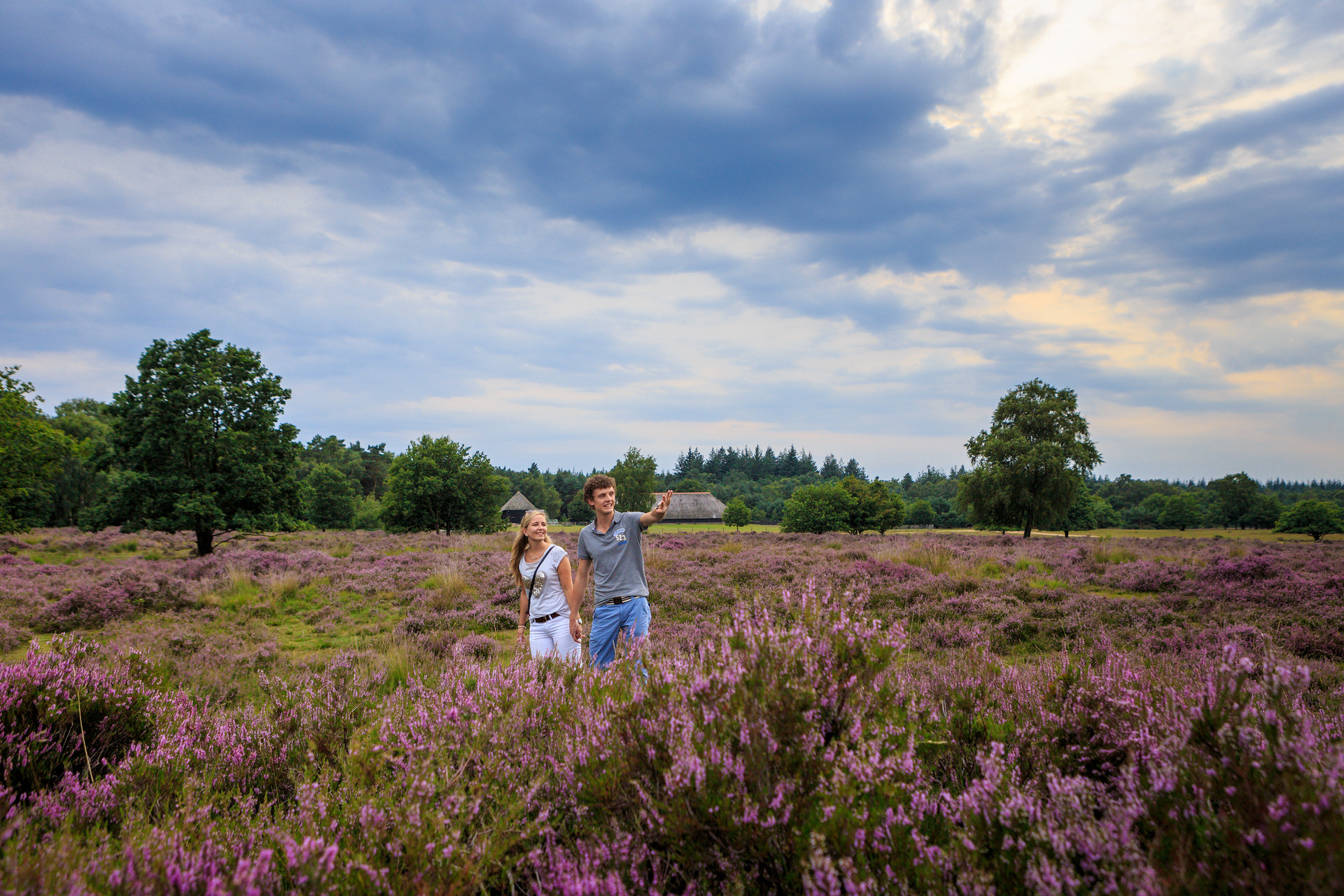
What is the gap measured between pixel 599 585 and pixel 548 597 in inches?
23.0

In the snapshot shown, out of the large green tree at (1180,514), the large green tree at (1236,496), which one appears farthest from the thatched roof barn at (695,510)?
the large green tree at (1236,496)

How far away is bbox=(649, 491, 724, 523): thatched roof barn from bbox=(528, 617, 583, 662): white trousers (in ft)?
218

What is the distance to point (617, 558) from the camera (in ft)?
19.4

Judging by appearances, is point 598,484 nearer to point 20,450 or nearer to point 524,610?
point 524,610

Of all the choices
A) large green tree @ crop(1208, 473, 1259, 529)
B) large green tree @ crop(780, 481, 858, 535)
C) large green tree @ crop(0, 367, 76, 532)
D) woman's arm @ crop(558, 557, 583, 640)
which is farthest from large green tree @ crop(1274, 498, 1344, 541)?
large green tree @ crop(0, 367, 76, 532)

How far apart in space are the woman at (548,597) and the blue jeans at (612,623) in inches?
8.5

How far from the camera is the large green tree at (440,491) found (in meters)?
37.8

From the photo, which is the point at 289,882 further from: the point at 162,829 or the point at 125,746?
the point at 125,746

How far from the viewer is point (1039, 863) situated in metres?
1.96

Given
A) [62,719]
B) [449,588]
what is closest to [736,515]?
[449,588]

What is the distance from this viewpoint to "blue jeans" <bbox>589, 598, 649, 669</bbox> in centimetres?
590

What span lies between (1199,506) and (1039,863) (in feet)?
295

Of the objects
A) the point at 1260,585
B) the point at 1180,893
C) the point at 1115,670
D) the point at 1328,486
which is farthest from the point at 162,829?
the point at 1328,486

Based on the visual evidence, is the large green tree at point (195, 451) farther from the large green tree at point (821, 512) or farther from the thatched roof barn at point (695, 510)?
the thatched roof barn at point (695, 510)
